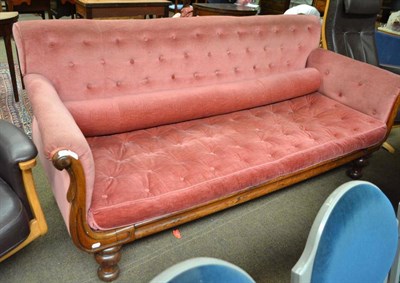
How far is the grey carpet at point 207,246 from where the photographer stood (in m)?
1.40

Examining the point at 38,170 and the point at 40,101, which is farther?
the point at 38,170

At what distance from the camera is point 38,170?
6.64 ft

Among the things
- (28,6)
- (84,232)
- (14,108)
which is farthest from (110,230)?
(28,6)

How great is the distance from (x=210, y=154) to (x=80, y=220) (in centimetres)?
62

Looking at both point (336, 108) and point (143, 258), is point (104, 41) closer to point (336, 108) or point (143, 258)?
point (143, 258)

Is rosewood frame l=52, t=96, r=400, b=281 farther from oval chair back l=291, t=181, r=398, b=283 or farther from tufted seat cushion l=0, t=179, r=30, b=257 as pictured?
oval chair back l=291, t=181, r=398, b=283

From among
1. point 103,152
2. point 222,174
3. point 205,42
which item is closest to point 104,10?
point 205,42

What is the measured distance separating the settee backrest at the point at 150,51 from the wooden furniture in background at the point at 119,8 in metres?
1.84

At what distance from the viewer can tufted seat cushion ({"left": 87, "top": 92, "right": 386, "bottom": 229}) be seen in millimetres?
1277

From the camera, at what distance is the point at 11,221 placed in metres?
1.16

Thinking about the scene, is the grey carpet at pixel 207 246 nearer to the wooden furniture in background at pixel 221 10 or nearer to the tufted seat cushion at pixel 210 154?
the tufted seat cushion at pixel 210 154

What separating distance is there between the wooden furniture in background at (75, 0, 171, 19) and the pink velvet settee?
185cm

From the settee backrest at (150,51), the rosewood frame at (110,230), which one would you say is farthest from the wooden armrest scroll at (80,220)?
the settee backrest at (150,51)

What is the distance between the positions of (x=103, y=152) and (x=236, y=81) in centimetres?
92
